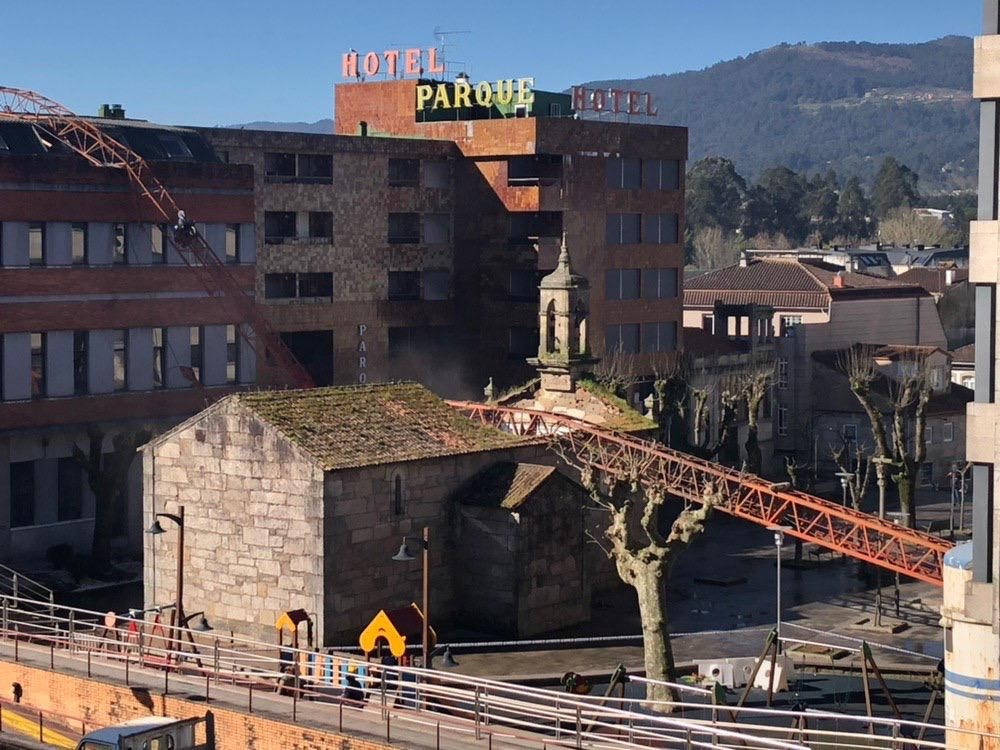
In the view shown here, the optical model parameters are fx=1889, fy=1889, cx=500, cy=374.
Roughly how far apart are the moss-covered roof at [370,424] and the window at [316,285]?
34.2 metres

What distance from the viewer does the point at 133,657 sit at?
4541cm

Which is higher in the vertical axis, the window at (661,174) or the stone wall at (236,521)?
the window at (661,174)

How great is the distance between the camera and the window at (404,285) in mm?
100000

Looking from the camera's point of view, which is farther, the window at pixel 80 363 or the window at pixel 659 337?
the window at pixel 659 337

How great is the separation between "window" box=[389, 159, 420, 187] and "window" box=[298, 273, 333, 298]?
6725 mm

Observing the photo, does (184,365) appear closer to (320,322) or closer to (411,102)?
(320,322)

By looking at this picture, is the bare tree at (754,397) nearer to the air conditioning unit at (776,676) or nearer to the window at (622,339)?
the window at (622,339)

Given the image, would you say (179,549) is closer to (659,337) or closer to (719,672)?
(719,672)

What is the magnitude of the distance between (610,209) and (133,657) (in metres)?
62.2

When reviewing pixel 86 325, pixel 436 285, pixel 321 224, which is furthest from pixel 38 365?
pixel 436 285

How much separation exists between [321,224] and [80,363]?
20188mm

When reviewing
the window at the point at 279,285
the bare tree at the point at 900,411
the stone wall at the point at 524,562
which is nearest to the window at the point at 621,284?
the bare tree at the point at 900,411

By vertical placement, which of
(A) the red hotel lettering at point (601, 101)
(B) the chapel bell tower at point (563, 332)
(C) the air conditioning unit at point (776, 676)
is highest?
(A) the red hotel lettering at point (601, 101)

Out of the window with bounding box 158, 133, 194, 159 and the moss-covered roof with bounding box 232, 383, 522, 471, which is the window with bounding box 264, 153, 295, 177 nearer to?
the window with bounding box 158, 133, 194, 159
